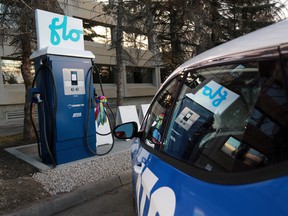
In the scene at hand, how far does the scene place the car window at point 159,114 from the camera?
1.85 meters

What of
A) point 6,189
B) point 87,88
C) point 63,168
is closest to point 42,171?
point 63,168

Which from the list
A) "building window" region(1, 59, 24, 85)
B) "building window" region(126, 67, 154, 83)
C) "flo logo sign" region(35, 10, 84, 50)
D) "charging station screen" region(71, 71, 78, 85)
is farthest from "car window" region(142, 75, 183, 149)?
"building window" region(126, 67, 154, 83)

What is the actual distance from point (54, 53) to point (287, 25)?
443 centimetres

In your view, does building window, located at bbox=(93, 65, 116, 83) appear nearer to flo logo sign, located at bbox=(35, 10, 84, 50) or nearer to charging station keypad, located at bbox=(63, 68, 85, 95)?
flo logo sign, located at bbox=(35, 10, 84, 50)

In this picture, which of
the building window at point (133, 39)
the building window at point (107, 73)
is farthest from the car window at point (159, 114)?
the building window at point (107, 73)

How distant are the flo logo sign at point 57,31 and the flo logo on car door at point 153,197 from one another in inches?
167

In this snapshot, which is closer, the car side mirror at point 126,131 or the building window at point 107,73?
the car side mirror at point 126,131

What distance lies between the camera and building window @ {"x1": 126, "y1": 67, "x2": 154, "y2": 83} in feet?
61.2

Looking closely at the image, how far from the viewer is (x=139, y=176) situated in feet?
6.06

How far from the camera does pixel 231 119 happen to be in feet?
4.32

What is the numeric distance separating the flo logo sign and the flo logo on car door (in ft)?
13.9

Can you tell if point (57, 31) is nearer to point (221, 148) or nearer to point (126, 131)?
point (126, 131)

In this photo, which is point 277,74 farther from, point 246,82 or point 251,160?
point 251,160

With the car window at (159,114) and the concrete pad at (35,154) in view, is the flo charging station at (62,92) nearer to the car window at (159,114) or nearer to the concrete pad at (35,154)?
the concrete pad at (35,154)
